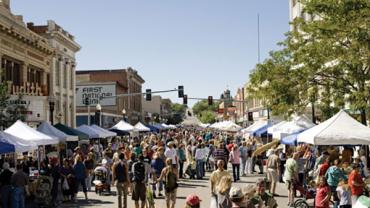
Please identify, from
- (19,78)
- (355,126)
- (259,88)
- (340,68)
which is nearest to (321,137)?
(355,126)

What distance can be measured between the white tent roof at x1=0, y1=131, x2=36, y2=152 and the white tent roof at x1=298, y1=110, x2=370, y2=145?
29.0ft

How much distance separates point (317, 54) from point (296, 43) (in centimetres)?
256

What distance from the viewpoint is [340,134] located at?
16.5 metres

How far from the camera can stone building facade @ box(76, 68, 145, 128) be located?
2921 inches

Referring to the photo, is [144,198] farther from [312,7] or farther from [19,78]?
[19,78]

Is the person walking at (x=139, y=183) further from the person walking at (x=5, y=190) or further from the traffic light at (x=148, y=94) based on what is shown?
the traffic light at (x=148, y=94)

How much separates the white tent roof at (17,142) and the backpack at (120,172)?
316 cm

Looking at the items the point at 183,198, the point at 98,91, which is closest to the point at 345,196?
the point at 183,198

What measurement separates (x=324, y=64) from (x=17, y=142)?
13.3 m

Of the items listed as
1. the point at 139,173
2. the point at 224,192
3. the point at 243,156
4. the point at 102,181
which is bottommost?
the point at 102,181

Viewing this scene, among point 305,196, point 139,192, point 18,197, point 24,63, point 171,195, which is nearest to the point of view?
point 18,197

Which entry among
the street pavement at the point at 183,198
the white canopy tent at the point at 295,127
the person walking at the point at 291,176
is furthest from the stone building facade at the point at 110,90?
the person walking at the point at 291,176

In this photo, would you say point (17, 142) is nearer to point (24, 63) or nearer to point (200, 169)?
point (200, 169)

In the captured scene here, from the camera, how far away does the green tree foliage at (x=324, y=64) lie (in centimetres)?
2034
